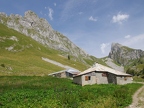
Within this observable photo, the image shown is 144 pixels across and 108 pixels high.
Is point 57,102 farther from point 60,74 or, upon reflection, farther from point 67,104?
point 60,74

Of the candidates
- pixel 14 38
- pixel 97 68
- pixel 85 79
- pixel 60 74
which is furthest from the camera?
pixel 14 38

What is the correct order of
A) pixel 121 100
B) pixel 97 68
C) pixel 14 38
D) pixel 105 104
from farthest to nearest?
pixel 14 38, pixel 97 68, pixel 121 100, pixel 105 104

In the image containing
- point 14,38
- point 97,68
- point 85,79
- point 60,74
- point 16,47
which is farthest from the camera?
point 14,38

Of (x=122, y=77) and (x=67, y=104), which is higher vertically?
(x=122, y=77)

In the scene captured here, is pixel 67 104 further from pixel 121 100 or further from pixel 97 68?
pixel 97 68

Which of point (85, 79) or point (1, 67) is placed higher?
point (1, 67)

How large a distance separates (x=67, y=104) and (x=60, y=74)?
214 ft

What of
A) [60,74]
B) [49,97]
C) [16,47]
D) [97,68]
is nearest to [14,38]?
[16,47]

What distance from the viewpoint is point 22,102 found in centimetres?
2853

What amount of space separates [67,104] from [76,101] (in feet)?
5.89

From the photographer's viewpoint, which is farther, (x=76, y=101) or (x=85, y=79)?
(x=85, y=79)

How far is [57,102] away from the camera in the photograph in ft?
93.9

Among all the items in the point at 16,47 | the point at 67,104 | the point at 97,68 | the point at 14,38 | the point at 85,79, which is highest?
the point at 14,38

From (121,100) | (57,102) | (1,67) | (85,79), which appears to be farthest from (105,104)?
(1,67)
